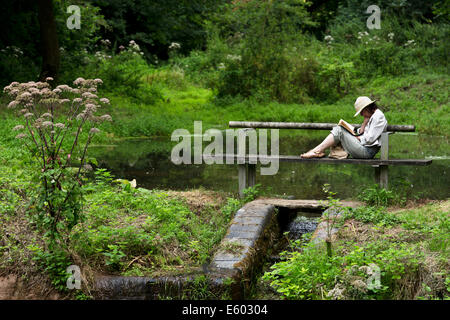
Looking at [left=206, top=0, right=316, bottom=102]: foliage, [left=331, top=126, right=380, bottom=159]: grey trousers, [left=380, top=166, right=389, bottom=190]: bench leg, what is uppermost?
[left=206, top=0, right=316, bottom=102]: foliage

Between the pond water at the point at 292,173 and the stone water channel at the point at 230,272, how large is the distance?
1398 millimetres

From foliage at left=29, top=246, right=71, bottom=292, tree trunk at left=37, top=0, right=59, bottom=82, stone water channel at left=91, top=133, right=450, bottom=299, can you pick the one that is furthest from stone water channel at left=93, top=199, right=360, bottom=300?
tree trunk at left=37, top=0, right=59, bottom=82

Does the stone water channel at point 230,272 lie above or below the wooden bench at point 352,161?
below

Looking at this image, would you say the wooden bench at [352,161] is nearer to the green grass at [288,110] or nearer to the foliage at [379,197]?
the foliage at [379,197]

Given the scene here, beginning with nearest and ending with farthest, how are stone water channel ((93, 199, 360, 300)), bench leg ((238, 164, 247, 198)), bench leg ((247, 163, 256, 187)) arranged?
stone water channel ((93, 199, 360, 300))
bench leg ((238, 164, 247, 198))
bench leg ((247, 163, 256, 187))

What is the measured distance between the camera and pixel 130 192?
7.50 m

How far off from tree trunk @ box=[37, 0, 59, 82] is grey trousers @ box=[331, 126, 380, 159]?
11.6m

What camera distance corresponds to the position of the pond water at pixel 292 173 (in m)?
9.37

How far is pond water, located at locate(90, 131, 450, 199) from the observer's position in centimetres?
937

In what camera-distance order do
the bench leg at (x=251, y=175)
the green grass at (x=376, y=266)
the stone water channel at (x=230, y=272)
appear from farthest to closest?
the bench leg at (x=251, y=175)
the stone water channel at (x=230, y=272)
the green grass at (x=376, y=266)

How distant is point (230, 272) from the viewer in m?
5.40

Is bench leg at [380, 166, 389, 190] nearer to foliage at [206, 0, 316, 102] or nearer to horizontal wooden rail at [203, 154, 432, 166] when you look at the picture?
horizontal wooden rail at [203, 154, 432, 166]

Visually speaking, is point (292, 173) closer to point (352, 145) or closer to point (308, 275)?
point (352, 145)

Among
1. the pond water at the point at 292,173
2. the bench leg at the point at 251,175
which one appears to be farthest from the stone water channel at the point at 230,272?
the pond water at the point at 292,173
